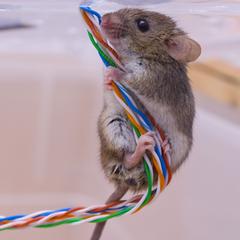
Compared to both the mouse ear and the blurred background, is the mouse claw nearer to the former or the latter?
the mouse ear

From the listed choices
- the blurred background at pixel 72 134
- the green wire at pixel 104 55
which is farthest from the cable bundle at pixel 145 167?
the blurred background at pixel 72 134

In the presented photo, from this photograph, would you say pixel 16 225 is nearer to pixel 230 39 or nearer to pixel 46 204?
pixel 230 39

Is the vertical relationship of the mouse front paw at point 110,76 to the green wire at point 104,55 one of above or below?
below

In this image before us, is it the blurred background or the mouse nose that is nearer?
the mouse nose

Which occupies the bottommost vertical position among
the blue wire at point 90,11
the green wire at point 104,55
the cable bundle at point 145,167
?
the cable bundle at point 145,167

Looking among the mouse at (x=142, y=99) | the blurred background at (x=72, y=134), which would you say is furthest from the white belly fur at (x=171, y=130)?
the blurred background at (x=72, y=134)

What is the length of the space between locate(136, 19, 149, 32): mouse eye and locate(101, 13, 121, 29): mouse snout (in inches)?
1.0

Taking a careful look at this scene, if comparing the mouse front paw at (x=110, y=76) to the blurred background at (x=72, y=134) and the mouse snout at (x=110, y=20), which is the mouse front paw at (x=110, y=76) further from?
the blurred background at (x=72, y=134)

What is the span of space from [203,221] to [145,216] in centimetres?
18

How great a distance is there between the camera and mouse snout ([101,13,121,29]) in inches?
20.6

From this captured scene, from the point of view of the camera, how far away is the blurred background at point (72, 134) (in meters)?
1.10

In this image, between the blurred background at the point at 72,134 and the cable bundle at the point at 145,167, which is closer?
the cable bundle at the point at 145,167

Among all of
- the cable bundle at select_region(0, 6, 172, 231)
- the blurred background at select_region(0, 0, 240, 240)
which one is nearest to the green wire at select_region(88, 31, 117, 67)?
the cable bundle at select_region(0, 6, 172, 231)

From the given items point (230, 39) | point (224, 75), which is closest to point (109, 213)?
point (230, 39)
